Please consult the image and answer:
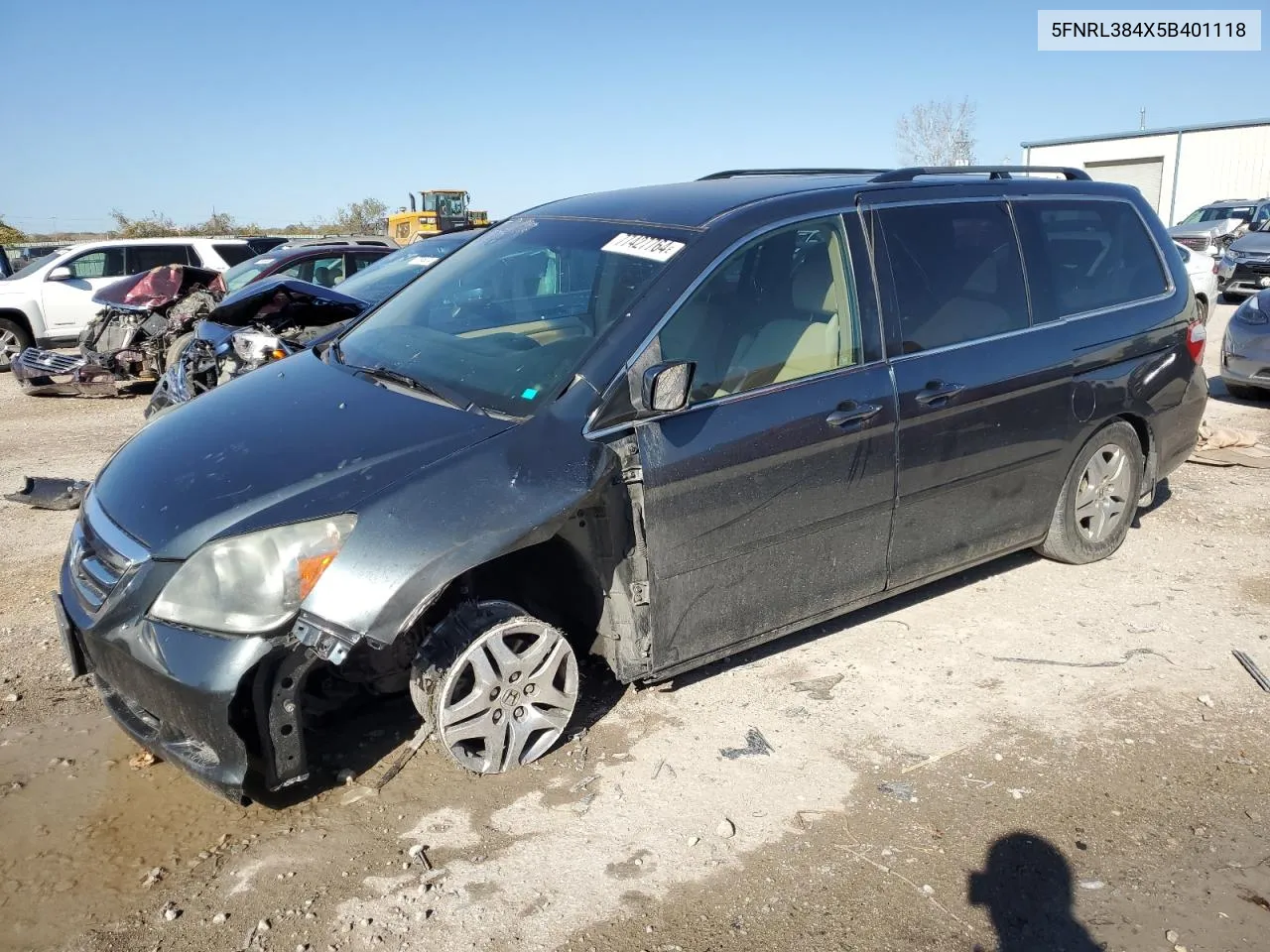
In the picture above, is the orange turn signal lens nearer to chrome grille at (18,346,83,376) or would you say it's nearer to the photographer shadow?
the photographer shadow

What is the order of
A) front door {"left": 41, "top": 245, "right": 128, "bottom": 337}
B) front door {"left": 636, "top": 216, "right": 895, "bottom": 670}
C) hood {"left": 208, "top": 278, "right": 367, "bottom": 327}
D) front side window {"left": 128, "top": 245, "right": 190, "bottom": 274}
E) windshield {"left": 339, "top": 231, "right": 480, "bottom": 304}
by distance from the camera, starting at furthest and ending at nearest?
front side window {"left": 128, "top": 245, "right": 190, "bottom": 274}
front door {"left": 41, "top": 245, "right": 128, "bottom": 337}
windshield {"left": 339, "top": 231, "right": 480, "bottom": 304}
hood {"left": 208, "top": 278, "right": 367, "bottom": 327}
front door {"left": 636, "top": 216, "right": 895, "bottom": 670}

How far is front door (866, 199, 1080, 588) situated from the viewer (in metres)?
4.05

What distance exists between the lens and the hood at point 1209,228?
72.6 ft

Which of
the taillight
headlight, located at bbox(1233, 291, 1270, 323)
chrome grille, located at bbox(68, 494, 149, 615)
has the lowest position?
headlight, located at bbox(1233, 291, 1270, 323)

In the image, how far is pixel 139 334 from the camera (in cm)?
1084

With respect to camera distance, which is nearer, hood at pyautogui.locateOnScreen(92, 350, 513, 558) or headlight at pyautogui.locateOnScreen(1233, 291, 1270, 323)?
hood at pyautogui.locateOnScreen(92, 350, 513, 558)

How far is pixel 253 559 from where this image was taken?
2951mm

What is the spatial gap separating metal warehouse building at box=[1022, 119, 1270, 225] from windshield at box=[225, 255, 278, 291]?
36.7 metres

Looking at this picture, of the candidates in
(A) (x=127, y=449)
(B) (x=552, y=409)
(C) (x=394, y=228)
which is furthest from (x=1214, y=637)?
(C) (x=394, y=228)

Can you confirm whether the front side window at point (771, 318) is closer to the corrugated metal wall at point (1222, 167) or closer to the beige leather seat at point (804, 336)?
the beige leather seat at point (804, 336)

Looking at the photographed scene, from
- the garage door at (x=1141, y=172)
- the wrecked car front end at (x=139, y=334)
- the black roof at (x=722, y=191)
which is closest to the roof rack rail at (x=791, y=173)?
the black roof at (x=722, y=191)

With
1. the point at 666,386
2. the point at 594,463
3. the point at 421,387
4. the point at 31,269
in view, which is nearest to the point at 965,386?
the point at 666,386

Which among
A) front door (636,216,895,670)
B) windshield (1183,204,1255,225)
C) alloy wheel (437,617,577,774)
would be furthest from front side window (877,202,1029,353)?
windshield (1183,204,1255,225)

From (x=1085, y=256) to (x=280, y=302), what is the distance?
18.7 ft
